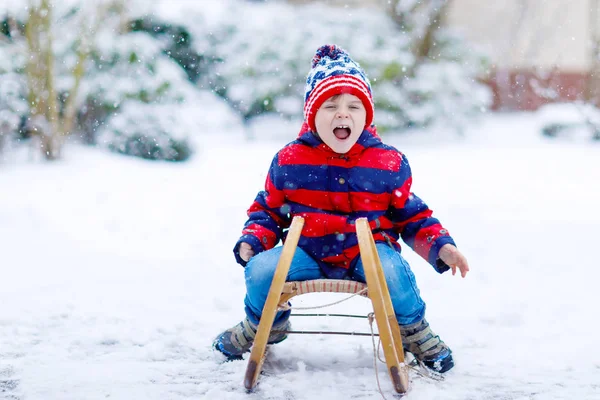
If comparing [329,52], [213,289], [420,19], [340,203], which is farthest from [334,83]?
[420,19]

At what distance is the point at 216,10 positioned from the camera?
10.2 m

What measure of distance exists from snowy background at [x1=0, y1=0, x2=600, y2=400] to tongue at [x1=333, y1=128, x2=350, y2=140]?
2.76 ft

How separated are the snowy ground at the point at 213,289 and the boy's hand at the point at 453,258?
410 millimetres

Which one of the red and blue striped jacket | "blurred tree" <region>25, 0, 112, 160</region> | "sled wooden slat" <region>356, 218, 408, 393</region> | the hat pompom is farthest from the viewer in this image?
"blurred tree" <region>25, 0, 112, 160</region>

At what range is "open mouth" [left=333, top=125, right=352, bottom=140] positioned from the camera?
218cm

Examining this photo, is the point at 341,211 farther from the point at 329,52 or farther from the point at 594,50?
the point at 594,50

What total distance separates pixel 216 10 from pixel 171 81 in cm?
284

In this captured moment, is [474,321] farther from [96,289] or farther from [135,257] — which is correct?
[135,257]

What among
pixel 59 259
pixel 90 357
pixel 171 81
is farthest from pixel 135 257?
pixel 171 81

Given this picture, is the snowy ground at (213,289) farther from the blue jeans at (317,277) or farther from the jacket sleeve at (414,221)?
the jacket sleeve at (414,221)

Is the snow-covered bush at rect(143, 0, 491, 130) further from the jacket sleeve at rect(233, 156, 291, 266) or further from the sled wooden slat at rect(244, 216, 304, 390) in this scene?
the sled wooden slat at rect(244, 216, 304, 390)

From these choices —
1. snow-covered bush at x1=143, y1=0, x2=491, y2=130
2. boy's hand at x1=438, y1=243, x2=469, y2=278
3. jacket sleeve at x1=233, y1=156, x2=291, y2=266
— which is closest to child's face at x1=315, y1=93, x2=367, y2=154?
jacket sleeve at x1=233, y1=156, x2=291, y2=266

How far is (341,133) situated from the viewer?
7.17 feet

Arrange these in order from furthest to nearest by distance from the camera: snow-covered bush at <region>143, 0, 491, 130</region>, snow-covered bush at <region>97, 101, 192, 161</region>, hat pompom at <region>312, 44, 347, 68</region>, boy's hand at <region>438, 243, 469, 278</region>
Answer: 1. snow-covered bush at <region>143, 0, 491, 130</region>
2. snow-covered bush at <region>97, 101, 192, 161</region>
3. hat pompom at <region>312, 44, 347, 68</region>
4. boy's hand at <region>438, 243, 469, 278</region>
